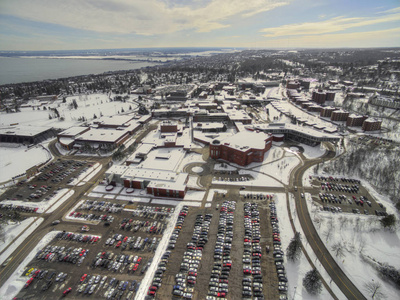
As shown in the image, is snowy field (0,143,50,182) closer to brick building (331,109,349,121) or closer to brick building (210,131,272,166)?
brick building (210,131,272,166)

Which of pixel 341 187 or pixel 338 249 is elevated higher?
pixel 341 187

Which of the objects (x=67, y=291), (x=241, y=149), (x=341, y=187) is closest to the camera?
(x=67, y=291)

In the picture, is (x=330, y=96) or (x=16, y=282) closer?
(x=16, y=282)

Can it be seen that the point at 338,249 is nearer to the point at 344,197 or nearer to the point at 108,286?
the point at 344,197

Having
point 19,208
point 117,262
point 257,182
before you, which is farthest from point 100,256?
point 257,182

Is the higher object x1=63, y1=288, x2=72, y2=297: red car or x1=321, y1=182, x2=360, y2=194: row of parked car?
x1=321, y1=182, x2=360, y2=194: row of parked car

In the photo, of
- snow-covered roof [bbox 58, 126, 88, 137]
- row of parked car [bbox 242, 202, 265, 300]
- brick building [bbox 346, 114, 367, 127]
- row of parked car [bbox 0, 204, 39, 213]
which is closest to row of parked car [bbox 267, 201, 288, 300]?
row of parked car [bbox 242, 202, 265, 300]

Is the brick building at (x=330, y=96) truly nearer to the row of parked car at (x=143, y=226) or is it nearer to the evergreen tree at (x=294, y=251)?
the evergreen tree at (x=294, y=251)
